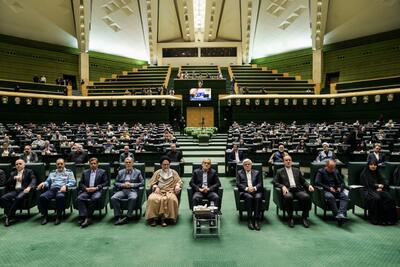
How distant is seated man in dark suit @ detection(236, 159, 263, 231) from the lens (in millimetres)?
4946

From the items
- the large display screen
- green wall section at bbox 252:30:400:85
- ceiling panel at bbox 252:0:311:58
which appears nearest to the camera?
green wall section at bbox 252:30:400:85

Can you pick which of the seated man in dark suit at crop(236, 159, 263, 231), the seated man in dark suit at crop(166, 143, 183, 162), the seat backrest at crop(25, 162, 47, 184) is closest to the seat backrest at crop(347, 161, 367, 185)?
the seated man in dark suit at crop(236, 159, 263, 231)

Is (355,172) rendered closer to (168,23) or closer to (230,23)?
(230,23)

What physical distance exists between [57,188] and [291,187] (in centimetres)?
369

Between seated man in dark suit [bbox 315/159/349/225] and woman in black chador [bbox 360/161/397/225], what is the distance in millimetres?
352

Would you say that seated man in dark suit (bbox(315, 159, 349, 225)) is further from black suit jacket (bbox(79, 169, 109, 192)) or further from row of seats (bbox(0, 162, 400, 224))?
black suit jacket (bbox(79, 169, 109, 192))

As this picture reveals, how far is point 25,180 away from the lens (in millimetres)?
5402

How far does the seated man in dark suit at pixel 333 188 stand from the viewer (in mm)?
4956

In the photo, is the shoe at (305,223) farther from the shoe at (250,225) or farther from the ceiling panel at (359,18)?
the ceiling panel at (359,18)

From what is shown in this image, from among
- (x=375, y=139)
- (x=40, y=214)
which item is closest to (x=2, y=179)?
(x=40, y=214)

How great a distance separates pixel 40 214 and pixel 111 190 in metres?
1.27

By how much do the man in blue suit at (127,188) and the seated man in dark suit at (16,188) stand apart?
1.37m

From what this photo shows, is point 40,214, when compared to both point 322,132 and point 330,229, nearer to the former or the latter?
point 330,229

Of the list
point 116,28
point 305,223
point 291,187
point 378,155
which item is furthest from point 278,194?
point 116,28
